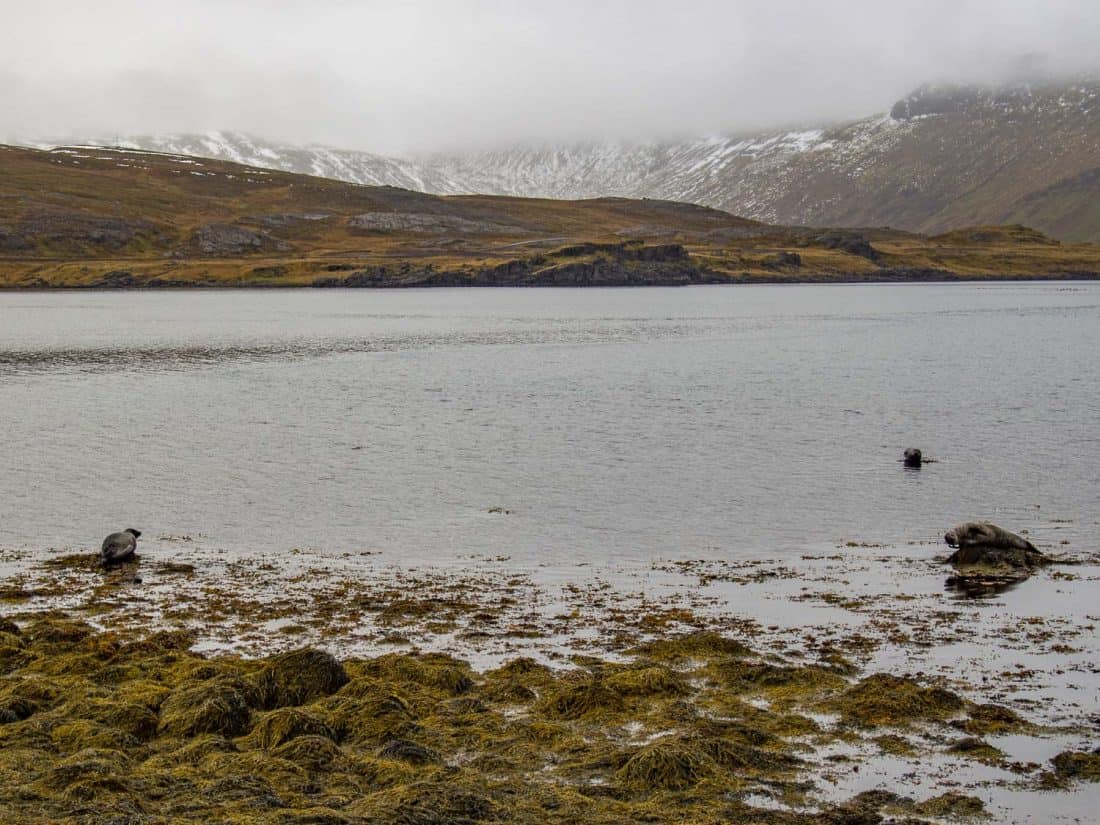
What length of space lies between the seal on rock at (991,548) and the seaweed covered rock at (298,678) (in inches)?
681

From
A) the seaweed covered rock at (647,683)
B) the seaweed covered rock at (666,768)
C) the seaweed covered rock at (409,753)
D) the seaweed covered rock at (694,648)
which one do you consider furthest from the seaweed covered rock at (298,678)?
the seaweed covered rock at (694,648)

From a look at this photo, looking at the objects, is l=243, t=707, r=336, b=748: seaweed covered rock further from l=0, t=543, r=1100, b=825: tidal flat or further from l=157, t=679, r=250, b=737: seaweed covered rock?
l=157, t=679, r=250, b=737: seaweed covered rock

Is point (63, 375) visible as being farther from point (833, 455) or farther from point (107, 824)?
point (107, 824)

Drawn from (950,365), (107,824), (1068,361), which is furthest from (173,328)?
(107,824)

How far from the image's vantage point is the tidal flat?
15.2 metres

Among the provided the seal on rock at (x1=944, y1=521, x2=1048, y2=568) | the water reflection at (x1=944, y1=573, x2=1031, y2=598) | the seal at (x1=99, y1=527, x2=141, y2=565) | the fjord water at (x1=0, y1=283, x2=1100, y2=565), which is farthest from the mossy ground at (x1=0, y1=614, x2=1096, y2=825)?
the fjord water at (x1=0, y1=283, x2=1100, y2=565)

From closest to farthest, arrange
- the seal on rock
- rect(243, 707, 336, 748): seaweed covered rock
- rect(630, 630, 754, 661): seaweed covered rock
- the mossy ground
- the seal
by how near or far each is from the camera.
Answer: 1. the mossy ground
2. rect(243, 707, 336, 748): seaweed covered rock
3. rect(630, 630, 754, 661): seaweed covered rock
4. the seal on rock
5. the seal

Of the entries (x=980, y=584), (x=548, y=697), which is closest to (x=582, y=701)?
(x=548, y=697)

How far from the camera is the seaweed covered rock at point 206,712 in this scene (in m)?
17.5

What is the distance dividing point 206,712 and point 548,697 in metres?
5.61

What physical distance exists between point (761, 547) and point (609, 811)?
17872 mm

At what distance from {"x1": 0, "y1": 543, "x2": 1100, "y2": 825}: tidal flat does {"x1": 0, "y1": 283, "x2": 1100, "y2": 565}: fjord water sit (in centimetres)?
470

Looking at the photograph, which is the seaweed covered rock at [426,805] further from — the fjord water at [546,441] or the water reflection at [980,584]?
the water reflection at [980,584]

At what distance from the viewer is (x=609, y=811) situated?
583 inches
